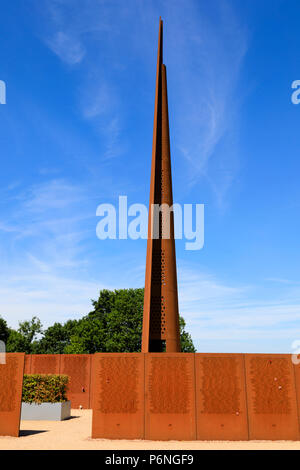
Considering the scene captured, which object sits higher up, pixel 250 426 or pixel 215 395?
pixel 215 395

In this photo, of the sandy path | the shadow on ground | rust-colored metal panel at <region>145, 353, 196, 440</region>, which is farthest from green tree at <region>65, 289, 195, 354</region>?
rust-colored metal panel at <region>145, 353, 196, 440</region>

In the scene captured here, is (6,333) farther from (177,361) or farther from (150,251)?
Answer: (177,361)

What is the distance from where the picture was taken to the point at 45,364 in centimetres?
2256

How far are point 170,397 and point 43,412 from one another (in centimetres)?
808

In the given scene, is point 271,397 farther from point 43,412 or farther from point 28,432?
point 43,412

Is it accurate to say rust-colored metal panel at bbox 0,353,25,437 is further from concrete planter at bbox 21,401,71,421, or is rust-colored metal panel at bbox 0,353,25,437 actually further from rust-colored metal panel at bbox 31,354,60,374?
rust-colored metal panel at bbox 31,354,60,374

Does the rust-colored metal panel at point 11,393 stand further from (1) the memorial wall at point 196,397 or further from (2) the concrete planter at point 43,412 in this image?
(2) the concrete planter at point 43,412

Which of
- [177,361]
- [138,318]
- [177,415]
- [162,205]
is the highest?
[162,205]

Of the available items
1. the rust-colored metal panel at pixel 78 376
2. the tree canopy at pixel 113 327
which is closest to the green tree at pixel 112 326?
the tree canopy at pixel 113 327

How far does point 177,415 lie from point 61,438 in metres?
3.85

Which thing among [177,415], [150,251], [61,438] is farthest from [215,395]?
[150,251]

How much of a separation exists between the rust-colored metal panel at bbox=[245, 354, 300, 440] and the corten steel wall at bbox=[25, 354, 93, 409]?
1355 cm

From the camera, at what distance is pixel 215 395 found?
36.7ft
